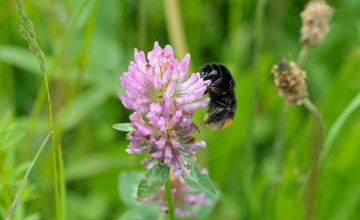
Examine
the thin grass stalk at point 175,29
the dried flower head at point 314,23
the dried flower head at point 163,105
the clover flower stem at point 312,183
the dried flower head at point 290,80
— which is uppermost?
the thin grass stalk at point 175,29

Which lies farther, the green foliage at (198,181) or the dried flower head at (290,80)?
the dried flower head at (290,80)

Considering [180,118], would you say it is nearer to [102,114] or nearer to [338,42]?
[102,114]

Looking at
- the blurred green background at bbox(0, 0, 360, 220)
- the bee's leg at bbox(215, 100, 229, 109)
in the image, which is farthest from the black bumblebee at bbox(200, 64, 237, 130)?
the blurred green background at bbox(0, 0, 360, 220)

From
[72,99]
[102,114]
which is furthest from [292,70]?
[102,114]

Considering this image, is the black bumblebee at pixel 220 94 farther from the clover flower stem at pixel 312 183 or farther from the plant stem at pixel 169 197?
the clover flower stem at pixel 312 183

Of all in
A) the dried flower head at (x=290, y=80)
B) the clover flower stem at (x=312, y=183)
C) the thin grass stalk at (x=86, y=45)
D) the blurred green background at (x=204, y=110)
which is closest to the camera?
the dried flower head at (x=290, y=80)

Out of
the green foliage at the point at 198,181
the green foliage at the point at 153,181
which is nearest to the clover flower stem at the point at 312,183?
the green foliage at the point at 198,181
